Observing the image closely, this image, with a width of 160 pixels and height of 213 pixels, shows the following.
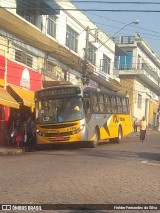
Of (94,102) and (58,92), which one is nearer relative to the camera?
(58,92)

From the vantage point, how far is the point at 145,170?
1238 cm

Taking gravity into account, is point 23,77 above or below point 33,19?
below

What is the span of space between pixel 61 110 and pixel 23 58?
620 centimetres

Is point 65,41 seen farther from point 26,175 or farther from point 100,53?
point 26,175

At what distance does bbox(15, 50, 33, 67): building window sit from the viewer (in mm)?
24173

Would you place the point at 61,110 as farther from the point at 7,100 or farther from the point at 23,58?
the point at 23,58

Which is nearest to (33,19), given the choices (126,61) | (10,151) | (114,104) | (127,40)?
(114,104)

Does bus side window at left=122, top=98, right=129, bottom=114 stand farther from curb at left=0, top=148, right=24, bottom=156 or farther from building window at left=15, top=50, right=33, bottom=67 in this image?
curb at left=0, top=148, right=24, bottom=156

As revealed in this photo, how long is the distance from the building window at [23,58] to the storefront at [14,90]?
514mm

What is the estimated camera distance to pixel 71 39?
32688 millimetres

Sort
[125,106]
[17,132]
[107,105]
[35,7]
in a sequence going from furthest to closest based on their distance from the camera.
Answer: [125,106], [35,7], [107,105], [17,132]

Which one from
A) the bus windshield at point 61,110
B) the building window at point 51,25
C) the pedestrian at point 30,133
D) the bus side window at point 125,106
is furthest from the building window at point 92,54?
the bus windshield at point 61,110

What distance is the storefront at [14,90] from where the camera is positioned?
2173cm

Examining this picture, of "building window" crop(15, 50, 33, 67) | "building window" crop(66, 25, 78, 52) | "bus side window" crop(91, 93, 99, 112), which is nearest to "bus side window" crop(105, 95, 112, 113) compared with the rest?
"bus side window" crop(91, 93, 99, 112)
